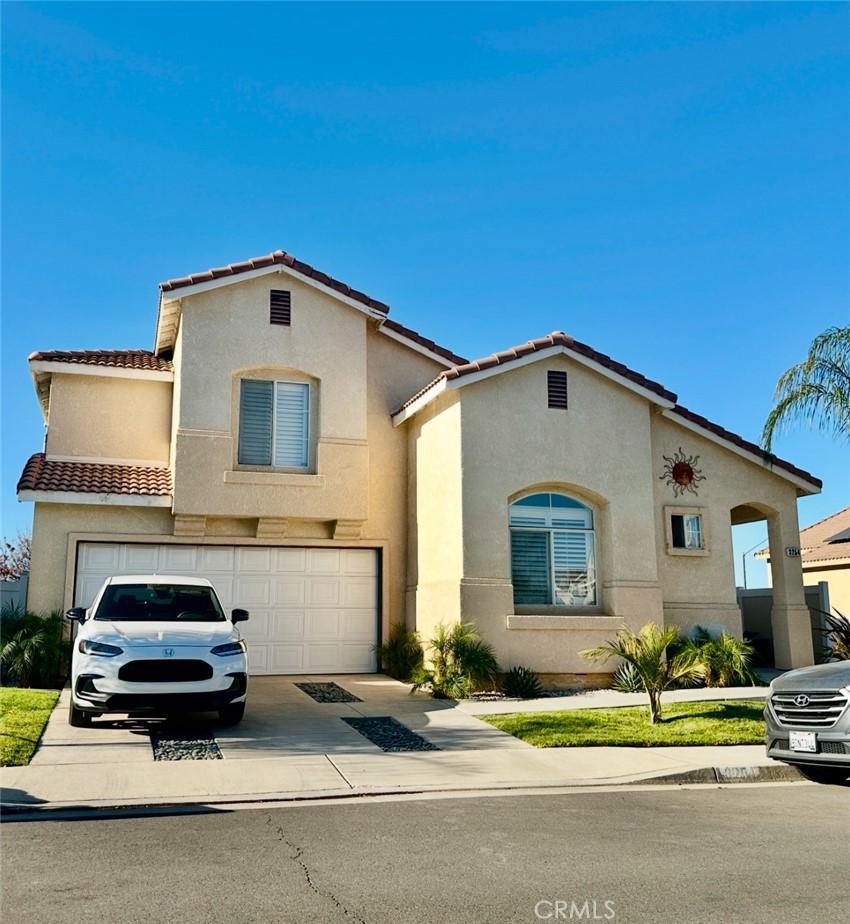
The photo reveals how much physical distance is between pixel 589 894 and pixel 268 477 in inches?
471

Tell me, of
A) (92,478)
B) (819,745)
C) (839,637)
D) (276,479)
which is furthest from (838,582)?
(92,478)

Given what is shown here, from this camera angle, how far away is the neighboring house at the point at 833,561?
23.1m

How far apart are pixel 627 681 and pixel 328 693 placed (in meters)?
4.79

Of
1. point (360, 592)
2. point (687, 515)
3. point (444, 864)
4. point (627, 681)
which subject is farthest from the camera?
point (360, 592)

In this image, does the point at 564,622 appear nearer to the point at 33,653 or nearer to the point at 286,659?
the point at 286,659

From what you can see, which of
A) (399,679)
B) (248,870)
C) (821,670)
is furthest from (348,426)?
(248,870)

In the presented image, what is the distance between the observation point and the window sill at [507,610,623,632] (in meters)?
14.8

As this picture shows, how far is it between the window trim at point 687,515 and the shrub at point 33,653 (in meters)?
10.4

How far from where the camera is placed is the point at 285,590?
55.9 ft

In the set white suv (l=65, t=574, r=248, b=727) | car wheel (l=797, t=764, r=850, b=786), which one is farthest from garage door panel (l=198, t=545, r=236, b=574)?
car wheel (l=797, t=764, r=850, b=786)

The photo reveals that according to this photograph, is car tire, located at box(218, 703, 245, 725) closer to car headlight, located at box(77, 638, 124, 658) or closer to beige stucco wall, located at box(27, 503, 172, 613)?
car headlight, located at box(77, 638, 124, 658)

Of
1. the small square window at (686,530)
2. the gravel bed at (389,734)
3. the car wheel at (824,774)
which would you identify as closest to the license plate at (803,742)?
the car wheel at (824,774)

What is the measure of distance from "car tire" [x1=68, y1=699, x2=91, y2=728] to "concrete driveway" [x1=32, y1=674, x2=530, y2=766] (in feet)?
0.32

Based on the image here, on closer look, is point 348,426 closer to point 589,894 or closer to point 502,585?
point 502,585
